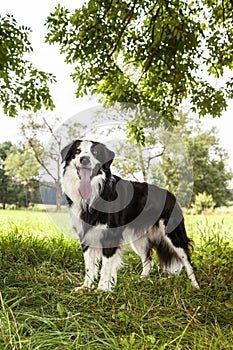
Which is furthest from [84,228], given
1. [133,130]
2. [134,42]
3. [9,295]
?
[134,42]

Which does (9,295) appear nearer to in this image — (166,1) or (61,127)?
(61,127)

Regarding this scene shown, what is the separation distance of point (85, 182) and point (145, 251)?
1083 millimetres

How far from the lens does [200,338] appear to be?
2672mm

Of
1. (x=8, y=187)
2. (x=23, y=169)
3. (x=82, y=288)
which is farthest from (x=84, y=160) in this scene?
(x=8, y=187)

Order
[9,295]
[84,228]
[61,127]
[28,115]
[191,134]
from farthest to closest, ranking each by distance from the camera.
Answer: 1. [191,134]
2. [28,115]
3. [61,127]
4. [84,228]
5. [9,295]

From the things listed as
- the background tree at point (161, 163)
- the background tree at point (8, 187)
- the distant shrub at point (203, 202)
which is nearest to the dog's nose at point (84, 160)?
the background tree at point (161, 163)

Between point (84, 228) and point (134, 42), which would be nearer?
point (84, 228)

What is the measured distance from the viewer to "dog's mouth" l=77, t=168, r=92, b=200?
3.51 metres

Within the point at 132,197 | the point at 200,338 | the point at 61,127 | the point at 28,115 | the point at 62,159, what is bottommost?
the point at 200,338

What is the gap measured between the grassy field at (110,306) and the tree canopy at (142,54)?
208 centimetres

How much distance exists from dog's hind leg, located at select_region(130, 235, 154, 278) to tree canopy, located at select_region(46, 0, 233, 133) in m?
1.82

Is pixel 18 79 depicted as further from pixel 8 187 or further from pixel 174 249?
pixel 8 187

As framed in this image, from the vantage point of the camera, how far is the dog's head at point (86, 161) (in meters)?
3.38

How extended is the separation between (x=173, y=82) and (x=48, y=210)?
2.62 m
